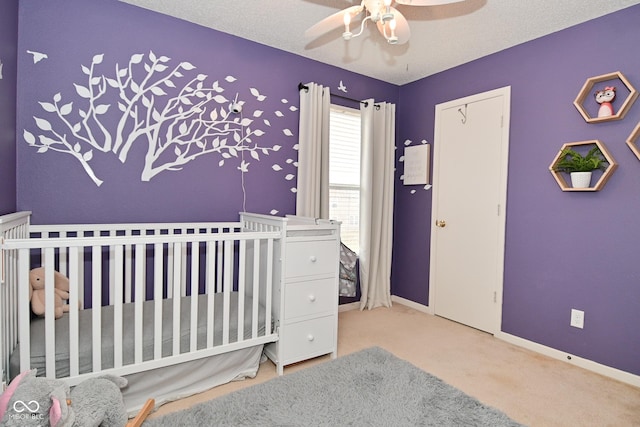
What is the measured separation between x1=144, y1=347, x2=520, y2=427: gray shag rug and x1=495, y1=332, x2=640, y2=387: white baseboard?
107cm

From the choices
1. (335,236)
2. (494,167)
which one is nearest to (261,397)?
(335,236)

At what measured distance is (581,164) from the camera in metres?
2.28

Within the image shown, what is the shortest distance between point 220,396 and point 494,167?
101 inches

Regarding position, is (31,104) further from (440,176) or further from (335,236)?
(440,176)

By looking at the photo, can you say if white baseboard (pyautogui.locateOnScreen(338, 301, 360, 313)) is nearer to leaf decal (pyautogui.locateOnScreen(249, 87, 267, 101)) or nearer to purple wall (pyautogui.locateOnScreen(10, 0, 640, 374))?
purple wall (pyautogui.locateOnScreen(10, 0, 640, 374))

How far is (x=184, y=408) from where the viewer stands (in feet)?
5.80

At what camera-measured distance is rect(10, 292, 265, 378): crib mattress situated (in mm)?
1586

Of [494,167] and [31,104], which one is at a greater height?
[31,104]

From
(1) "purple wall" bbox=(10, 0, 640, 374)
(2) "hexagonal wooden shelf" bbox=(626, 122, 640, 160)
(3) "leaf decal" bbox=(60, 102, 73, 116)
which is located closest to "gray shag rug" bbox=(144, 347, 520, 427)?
(1) "purple wall" bbox=(10, 0, 640, 374)

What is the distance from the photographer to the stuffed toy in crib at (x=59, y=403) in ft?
3.84

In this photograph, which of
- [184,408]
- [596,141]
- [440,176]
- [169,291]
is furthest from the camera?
[440,176]

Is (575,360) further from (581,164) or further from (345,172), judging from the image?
(345,172)

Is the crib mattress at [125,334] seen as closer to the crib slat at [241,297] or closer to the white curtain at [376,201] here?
the crib slat at [241,297]

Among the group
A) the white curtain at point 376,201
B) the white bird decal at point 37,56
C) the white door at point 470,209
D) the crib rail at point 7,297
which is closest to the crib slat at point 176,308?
the crib rail at point 7,297
